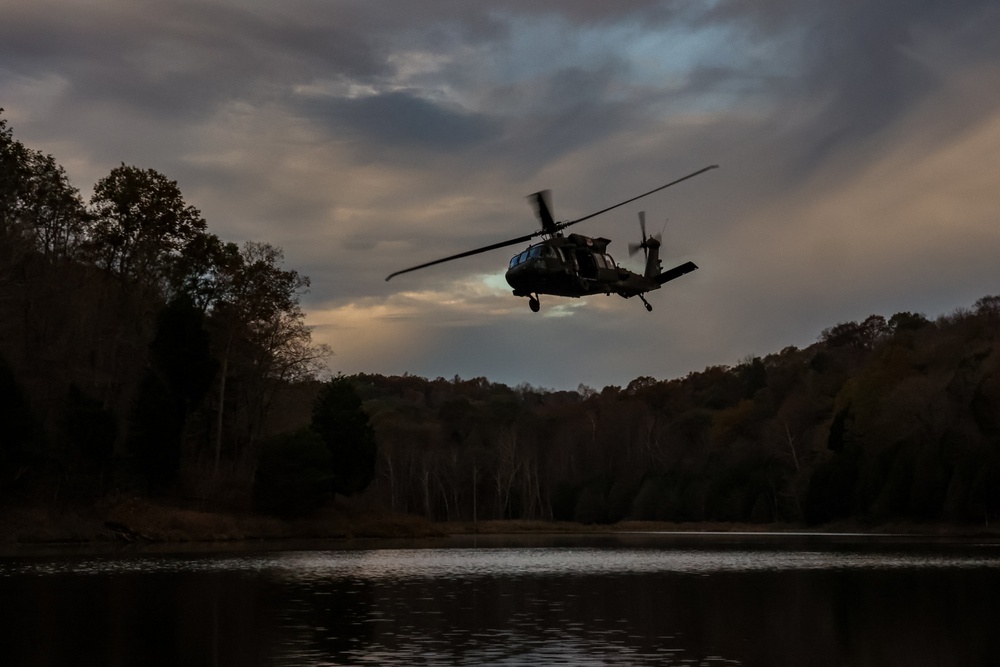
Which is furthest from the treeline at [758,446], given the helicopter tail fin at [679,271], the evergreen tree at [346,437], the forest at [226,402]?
the helicopter tail fin at [679,271]

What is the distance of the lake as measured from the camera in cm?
2467

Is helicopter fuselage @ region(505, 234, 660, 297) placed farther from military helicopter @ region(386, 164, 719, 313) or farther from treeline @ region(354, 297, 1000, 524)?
treeline @ region(354, 297, 1000, 524)

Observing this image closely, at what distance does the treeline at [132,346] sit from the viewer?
7144 centimetres

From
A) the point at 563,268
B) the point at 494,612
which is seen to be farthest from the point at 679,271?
the point at 494,612

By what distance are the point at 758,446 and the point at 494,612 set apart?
396ft

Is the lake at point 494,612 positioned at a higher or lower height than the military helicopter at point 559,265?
lower

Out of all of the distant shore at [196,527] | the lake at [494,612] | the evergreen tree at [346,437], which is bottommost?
the lake at [494,612]

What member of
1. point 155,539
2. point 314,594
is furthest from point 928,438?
point 314,594

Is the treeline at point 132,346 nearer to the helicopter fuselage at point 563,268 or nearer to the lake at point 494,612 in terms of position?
the lake at point 494,612

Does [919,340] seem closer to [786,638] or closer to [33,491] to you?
[33,491]

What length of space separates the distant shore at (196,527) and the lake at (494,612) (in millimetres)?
12373

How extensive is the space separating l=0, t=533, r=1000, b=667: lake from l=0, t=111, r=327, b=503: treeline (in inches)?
682

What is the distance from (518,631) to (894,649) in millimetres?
8360

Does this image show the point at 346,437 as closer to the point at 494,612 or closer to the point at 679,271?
the point at 679,271
